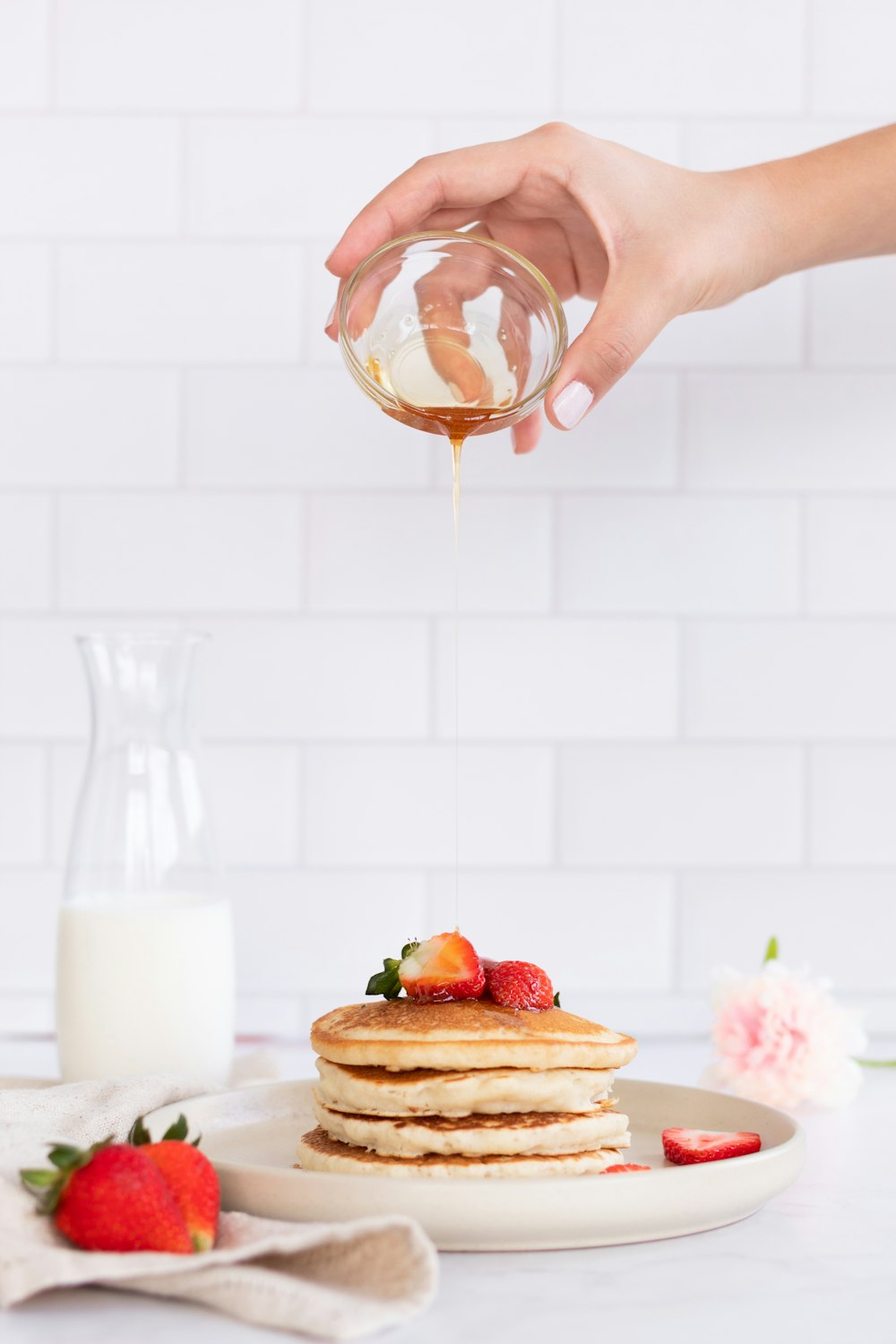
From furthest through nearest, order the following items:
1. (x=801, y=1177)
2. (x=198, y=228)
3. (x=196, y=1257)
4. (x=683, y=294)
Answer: (x=198, y=228)
(x=683, y=294)
(x=801, y=1177)
(x=196, y=1257)

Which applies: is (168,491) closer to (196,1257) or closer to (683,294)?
(683,294)

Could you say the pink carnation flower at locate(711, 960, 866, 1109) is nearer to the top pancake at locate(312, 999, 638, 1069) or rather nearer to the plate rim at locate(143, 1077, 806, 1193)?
the plate rim at locate(143, 1077, 806, 1193)

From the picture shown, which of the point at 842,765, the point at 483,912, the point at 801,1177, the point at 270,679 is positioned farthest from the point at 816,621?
the point at 801,1177

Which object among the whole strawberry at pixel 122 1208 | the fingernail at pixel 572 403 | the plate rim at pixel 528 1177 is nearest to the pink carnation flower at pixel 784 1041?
the plate rim at pixel 528 1177

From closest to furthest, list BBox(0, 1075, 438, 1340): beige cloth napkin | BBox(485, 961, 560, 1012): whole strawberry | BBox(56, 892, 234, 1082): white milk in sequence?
BBox(0, 1075, 438, 1340): beige cloth napkin < BBox(485, 961, 560, 1012): whole strawberry < BBox(56, 892, 234, 1082): white milk

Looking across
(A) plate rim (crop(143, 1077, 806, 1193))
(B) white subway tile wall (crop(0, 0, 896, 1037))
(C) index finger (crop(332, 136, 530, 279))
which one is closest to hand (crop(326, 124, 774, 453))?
(C) index finger (crop(332, 136, 530, 279))

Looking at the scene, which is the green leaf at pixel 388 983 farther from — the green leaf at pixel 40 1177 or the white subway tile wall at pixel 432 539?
the white subway tile wall at pixel 432 539
